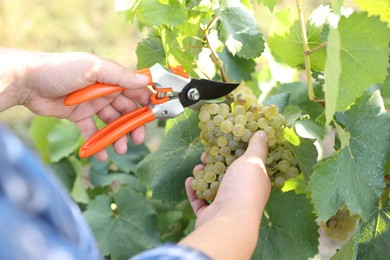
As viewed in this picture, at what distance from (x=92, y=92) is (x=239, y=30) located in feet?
0.98

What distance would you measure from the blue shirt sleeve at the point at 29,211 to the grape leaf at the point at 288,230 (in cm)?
72

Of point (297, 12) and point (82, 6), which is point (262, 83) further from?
point (82, 6)

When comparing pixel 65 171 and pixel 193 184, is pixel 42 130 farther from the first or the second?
pixel 193 184

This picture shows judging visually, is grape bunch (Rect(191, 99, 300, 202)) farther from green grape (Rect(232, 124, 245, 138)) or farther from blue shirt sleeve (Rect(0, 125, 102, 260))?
blue shirt sleeve (Rect(0, 125, 102, 260))

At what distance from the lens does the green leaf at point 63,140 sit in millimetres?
1890

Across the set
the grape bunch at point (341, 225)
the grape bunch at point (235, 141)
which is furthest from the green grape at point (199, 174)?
the grape bunch at point (341, 225)

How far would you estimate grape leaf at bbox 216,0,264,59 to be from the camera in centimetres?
128

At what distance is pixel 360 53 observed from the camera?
3.52 ft

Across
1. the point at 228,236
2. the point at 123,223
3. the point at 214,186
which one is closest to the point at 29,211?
the point at 228,236

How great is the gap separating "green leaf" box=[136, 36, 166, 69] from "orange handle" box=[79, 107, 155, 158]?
157mm

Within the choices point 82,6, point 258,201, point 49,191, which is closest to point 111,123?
point 258,201

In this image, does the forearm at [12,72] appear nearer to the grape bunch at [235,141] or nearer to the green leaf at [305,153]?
the grape bunch at [235,141]

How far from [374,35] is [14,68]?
0.65 meters

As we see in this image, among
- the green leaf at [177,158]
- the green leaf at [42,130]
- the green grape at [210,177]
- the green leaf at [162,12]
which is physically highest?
the green leaf at [162,12]
